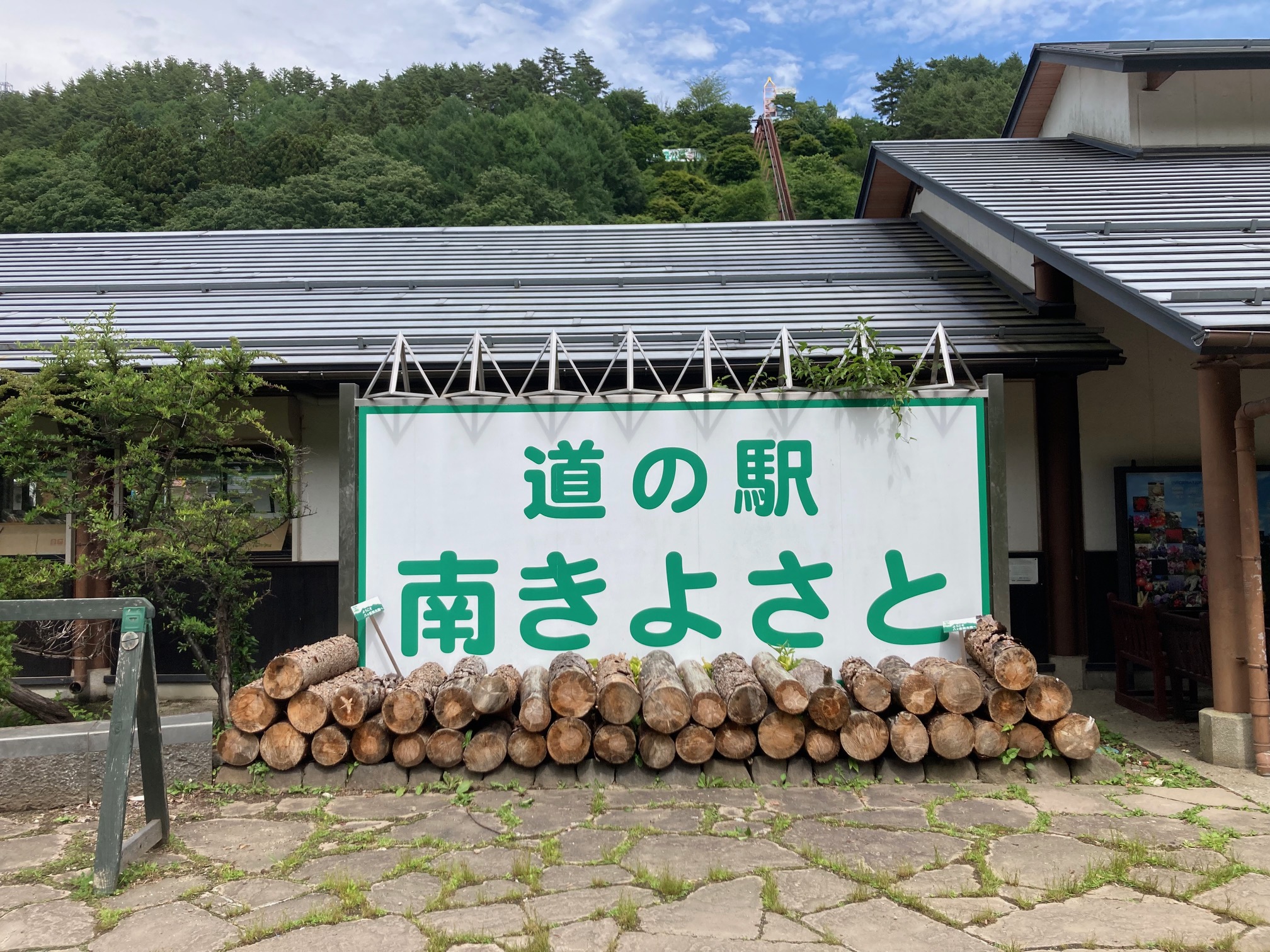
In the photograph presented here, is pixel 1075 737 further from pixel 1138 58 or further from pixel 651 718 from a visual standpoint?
pixel 1138 58

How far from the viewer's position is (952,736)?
5746mm

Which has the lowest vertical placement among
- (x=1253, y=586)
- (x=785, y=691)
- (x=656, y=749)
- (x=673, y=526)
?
(x=656, y=749)

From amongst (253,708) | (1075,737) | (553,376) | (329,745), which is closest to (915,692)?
(1075,737)

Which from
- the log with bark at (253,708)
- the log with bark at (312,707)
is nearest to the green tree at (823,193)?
the log with bark at (312,707)

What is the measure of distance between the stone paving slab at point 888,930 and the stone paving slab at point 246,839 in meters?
2.78

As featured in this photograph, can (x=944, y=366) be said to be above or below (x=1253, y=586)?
above

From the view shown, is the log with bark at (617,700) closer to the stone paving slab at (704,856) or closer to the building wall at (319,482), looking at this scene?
the stone paving slab at (704,856)

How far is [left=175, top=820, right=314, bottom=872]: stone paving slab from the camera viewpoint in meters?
4.70

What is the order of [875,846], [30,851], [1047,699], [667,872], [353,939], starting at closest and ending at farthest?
[353,939]
[667,872]
[875,846]
[30,851]
[1047,699]

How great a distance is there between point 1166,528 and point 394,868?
302 inches

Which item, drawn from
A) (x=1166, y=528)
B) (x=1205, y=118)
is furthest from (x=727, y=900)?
(x=1205, y=118)

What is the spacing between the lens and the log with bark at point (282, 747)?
5.76 m

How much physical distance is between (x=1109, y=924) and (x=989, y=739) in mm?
1942

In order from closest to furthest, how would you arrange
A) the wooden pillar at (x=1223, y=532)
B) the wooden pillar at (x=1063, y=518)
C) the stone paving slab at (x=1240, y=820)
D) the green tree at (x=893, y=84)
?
1. the stone paving slab at (x=1240, y=820)
2. the wooden pillar at (x=1223, y=532)
3. the wooden pillar at (x=1063, y=518)
4. the green tree at (x=893, y=84)
